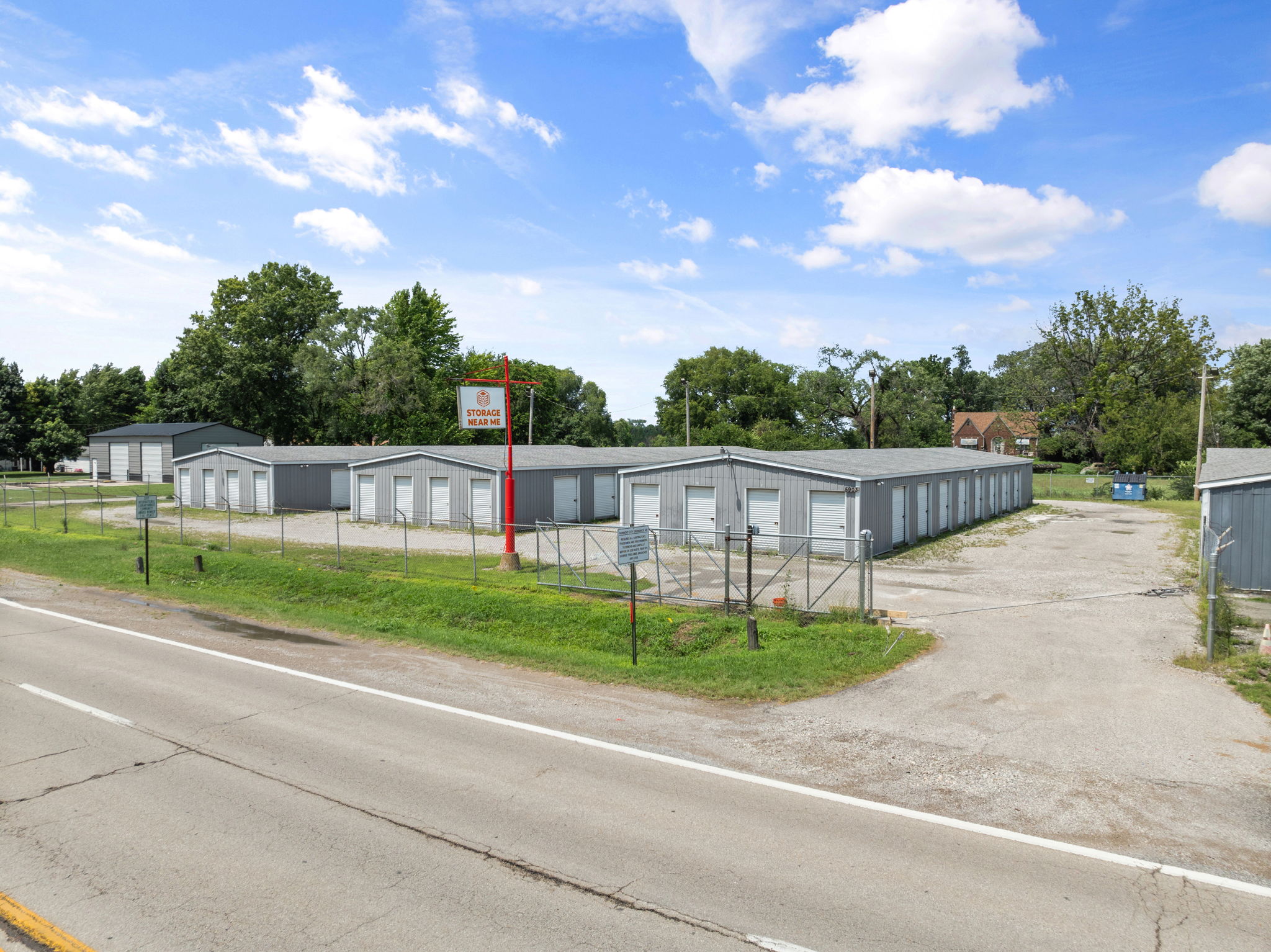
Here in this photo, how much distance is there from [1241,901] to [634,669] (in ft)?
28.1

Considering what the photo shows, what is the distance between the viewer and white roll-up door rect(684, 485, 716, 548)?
95.1 ft

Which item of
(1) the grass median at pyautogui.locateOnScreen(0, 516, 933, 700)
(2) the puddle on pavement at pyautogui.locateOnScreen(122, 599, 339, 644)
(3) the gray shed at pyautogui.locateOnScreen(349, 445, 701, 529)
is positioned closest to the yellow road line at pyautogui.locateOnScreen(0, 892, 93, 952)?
(1) the grass median at pyautogui.locateOnScreen(0, 516, 933, 700)

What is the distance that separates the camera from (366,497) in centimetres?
3953

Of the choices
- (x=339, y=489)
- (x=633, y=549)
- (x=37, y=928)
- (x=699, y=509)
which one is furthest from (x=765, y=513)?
(x=339, y=489)

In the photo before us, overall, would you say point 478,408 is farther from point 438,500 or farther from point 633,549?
point 633,549

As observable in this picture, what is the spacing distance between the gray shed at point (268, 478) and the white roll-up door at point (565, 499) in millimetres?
9007

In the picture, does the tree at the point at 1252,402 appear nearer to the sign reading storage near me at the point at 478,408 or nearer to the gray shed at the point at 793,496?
the gray shed at the point at 793,496

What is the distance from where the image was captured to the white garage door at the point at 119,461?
226 feet

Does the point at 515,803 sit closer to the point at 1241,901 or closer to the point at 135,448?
the point at 1241,901

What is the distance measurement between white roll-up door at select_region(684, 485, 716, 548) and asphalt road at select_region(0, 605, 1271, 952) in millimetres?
19237

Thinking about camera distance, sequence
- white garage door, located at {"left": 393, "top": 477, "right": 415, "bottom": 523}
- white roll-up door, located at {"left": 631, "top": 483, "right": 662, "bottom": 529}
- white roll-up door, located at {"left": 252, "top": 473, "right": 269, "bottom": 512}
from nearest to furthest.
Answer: white roll-up door, located at {"left": 631, "top": 483, "right": 662, "bottom": 529} < white garage door, located at {"left": 393, "top": 477, "right": 415, "bottom": 523} < white roll-up door, located at {"left": 252, "top": 473, "right": 269, "bottom": 512}

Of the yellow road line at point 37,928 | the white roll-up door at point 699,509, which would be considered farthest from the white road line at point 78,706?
the white roll-up door at point 699,509

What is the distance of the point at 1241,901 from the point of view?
6363 mm

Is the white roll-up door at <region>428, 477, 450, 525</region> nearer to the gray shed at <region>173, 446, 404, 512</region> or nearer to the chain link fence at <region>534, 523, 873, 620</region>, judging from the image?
the gray shed at <region>173, 446, 404, 512</region>
